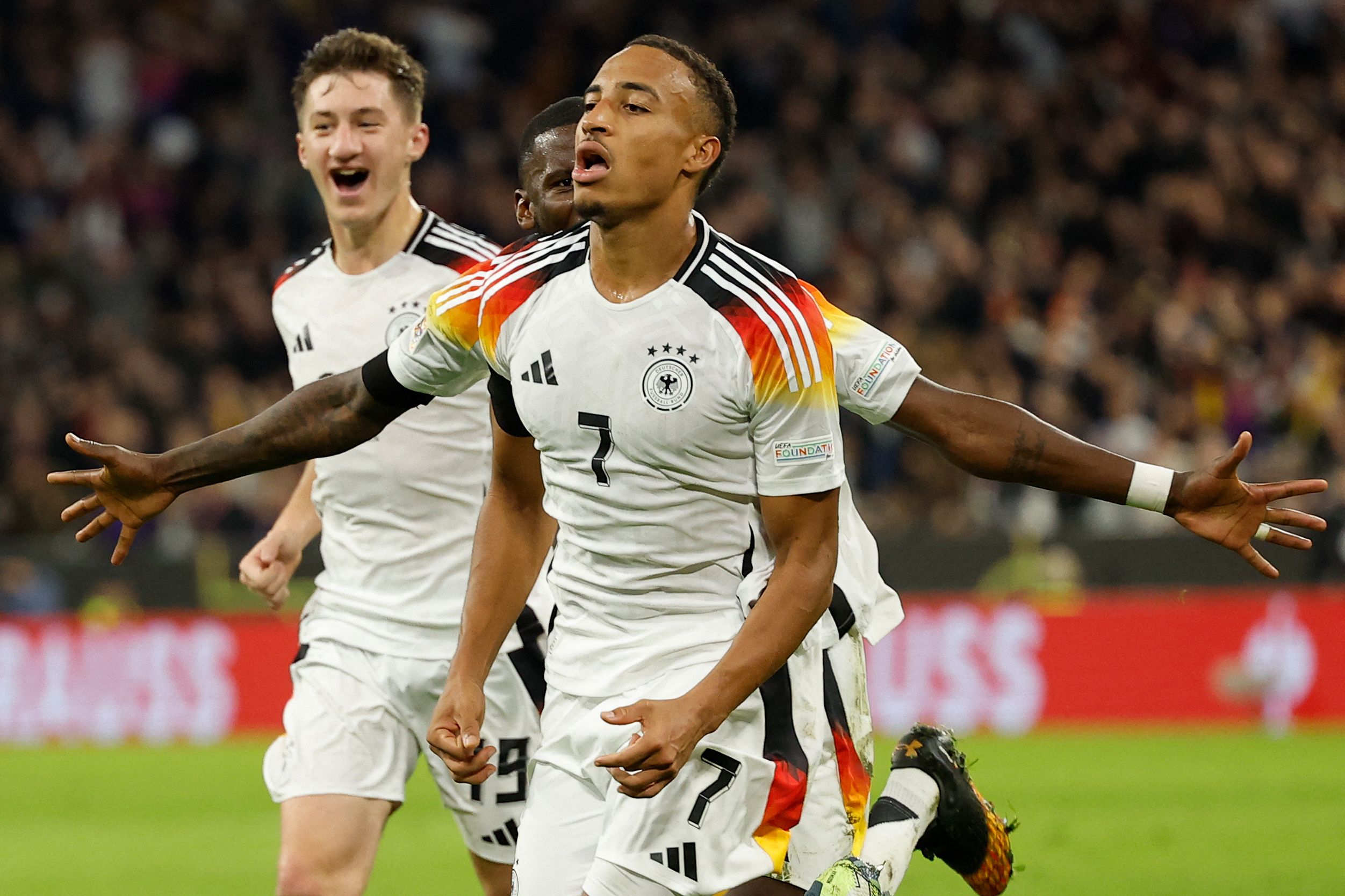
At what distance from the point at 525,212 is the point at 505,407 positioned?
984 mm

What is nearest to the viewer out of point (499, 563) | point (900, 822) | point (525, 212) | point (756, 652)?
point (756, 652)

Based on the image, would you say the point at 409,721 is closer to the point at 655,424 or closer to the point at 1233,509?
the point at 655,424

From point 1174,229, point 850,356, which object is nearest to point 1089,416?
point 1174,229

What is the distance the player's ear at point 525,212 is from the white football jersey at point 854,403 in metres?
1.14

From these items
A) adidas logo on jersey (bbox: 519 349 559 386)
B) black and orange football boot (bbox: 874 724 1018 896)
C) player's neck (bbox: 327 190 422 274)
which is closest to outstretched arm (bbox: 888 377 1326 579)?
adidas logo on jersey (bbox: 519 349 559 386)

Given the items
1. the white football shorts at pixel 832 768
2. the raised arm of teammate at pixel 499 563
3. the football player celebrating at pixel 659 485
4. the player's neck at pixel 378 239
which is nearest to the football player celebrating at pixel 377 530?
the player's neck at pixel 378 239

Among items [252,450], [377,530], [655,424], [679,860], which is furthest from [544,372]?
[377,530]

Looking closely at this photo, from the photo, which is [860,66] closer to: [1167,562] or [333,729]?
[1167,562]

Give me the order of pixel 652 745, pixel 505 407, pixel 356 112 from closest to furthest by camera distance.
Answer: pixel 652 745 → pixel 505 407 → pixel 356 112

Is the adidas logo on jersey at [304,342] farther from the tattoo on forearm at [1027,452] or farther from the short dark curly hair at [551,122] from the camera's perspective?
the tattoo on forearm at [1027,452]

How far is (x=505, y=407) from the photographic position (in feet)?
15.1

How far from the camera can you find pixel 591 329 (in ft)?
13.8

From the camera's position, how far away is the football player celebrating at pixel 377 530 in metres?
5.48

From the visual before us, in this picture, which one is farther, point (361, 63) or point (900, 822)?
point (361, 63)
